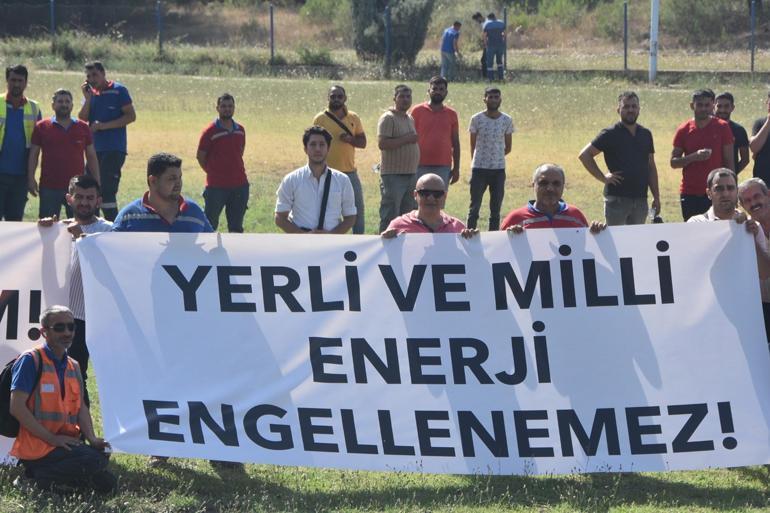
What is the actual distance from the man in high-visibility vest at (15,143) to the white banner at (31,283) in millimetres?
4955

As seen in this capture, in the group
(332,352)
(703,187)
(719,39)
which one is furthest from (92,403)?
(719,39)

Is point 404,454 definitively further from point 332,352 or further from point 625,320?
point 625,320

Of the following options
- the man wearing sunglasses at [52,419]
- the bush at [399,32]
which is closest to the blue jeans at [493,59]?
the bush at [399,32]

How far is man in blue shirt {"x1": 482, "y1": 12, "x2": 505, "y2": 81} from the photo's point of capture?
38.6 m

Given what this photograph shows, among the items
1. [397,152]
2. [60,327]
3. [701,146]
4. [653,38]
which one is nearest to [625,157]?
[701,146]

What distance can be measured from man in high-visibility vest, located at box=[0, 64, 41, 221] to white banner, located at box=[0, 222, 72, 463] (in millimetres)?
4955

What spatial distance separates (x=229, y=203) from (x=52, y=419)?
7.59m

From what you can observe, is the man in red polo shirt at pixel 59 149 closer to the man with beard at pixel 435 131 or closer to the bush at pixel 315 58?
the man with beard at pixel 435 131

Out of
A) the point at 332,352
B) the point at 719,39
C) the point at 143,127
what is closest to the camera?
the point at 332,352

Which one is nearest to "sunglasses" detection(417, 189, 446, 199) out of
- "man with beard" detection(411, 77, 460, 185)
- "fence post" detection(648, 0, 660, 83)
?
"man with beard" detection(411, 77, 460, 185)

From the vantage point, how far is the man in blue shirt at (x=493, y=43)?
127ft

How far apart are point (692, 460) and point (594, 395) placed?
2.28 ft

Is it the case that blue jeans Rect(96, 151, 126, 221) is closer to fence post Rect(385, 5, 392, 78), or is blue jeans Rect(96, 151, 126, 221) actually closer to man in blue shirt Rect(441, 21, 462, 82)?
man in blue shirt Rect(441, 21, 462, 82)

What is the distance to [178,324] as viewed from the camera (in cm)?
811
